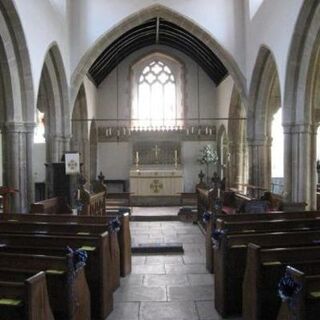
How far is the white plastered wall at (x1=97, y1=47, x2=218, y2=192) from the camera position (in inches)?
737

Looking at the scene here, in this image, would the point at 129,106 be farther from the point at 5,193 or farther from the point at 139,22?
the point at 5,193

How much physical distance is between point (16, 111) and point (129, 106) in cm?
1002

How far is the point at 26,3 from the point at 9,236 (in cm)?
616

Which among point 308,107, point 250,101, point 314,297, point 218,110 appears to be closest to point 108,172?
point 218,110

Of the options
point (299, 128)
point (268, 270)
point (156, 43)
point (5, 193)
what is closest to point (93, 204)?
point (5, 193)

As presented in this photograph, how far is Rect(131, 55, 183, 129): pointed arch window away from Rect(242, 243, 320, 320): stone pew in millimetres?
15456

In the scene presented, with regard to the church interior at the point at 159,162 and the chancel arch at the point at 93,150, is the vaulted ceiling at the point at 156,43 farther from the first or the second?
the chancel arch at the point at 93,150

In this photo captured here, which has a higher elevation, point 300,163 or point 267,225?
point 300,163

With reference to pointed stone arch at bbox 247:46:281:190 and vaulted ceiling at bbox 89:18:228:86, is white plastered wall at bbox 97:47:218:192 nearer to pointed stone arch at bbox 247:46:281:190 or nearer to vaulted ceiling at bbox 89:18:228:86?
vaulted ceiling at bbox 89:18:228:86

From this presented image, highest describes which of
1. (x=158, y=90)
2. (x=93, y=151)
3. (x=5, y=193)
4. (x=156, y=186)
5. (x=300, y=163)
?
(x=158, y=90)

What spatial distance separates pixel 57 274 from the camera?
3529mm

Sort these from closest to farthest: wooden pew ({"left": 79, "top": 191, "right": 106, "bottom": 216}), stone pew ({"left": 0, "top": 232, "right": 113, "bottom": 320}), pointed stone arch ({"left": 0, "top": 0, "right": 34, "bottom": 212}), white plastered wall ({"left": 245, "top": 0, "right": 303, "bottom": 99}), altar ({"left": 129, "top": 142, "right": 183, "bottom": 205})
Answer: stone pew ({"left": 0, "top": 232, "right": 113, "bottom": 320}) < pointed stone arch ({"left": 0, "top": 0, "right": 34, "bottom": 212}) < white plastered wall ({"left": 245, "top": 0, "right": 303, "bottom": 99}) < wooden pew ({"left": 79, "top": 191, "right": 106, "bottom": 216}) < altar ({"left": 129, "top": 142, "right": 183, "bottom": 205})

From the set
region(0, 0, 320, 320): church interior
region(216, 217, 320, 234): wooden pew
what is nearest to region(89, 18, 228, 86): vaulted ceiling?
region(0, 0, 320, 320): church interior

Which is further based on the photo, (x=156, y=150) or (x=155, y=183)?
(x=156, y=150)
